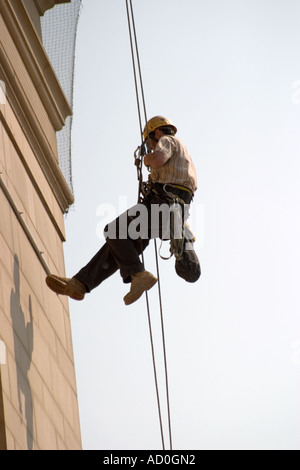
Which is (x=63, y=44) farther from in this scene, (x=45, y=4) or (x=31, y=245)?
(x=31, y=245)

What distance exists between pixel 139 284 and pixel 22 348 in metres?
1.22

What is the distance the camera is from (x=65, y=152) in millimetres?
13414

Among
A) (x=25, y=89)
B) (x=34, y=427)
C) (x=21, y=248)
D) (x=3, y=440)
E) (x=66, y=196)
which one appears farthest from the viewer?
(x=66, y=196)

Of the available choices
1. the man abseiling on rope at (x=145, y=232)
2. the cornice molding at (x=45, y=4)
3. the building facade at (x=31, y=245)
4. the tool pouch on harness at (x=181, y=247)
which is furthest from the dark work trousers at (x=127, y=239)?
the cornice molding at (x=45, y=4)

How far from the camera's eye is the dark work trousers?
10852mm

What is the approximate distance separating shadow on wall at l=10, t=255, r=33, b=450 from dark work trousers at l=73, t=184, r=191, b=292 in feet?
2.25

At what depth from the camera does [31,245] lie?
11.4 m

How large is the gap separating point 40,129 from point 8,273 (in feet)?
8.18

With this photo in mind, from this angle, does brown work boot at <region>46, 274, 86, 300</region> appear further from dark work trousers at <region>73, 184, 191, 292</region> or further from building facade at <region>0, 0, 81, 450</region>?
building facade at <region>0, 0, 81, 450</region>

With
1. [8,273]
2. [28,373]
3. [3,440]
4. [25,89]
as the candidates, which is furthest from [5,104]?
[3,440]

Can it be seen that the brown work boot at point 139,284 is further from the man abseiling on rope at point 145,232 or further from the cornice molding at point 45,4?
the cornice molding at point 45,4

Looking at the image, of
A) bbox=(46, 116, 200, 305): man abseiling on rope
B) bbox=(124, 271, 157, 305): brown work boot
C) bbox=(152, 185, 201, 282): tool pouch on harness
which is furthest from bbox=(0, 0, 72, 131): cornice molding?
bbox=(124, 271, 157, 305): brown work boot
